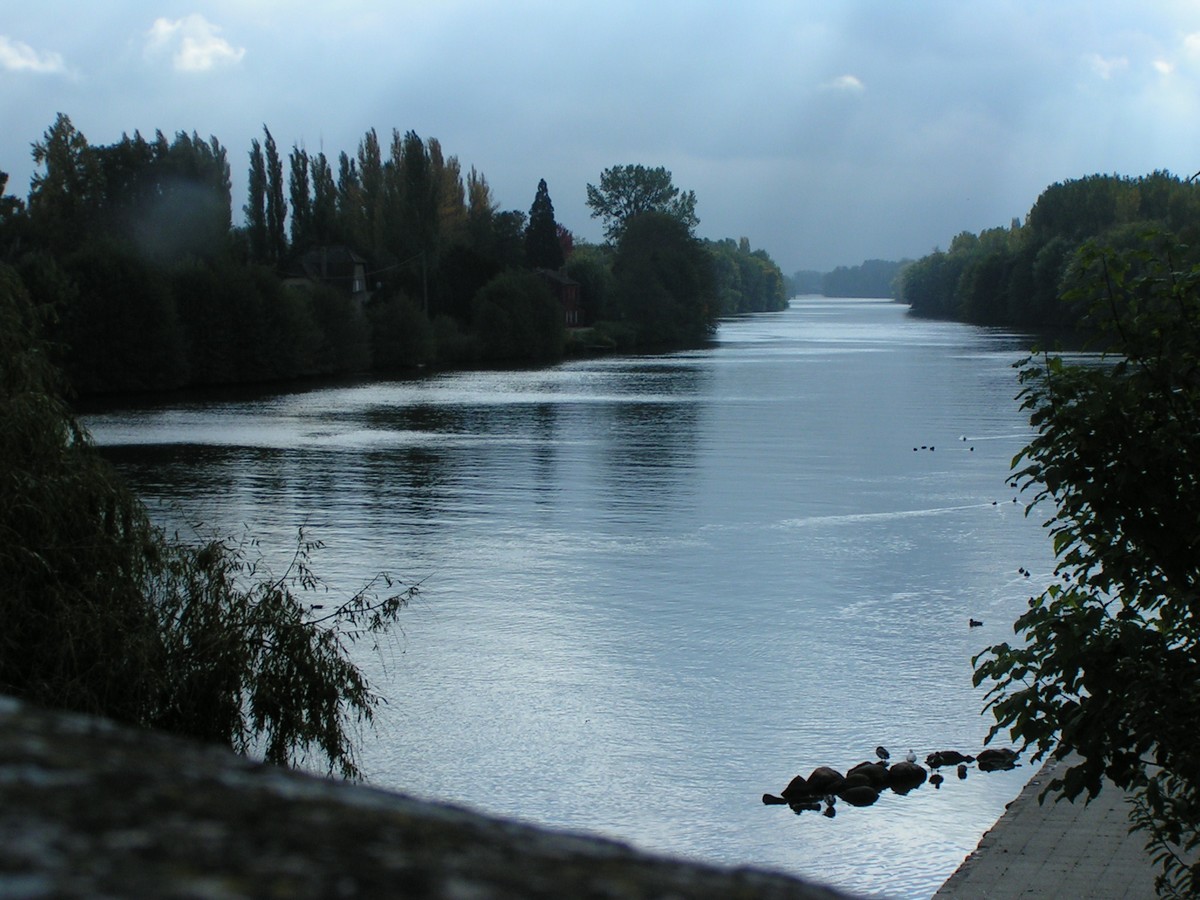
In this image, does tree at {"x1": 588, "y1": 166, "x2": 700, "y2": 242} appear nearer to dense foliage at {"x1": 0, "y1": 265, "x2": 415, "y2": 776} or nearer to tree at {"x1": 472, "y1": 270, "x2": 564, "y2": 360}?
tree at {"x1": 472, "y1": 270, "x2": 564, "y2": 360}

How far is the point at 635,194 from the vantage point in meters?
174

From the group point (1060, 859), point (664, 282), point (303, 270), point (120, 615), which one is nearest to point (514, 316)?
point (303, 270)

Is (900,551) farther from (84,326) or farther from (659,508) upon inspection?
(84,326)

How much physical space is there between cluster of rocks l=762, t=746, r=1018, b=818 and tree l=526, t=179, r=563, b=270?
12278 centimetres

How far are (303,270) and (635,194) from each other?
67.8 metres

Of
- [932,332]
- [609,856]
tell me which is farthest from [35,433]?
[932,332]

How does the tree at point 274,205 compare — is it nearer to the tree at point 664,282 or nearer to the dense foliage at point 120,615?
the tree at point 664,282

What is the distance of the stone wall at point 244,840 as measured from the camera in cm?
113

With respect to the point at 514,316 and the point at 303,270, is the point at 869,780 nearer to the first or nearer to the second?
the point at 514,316

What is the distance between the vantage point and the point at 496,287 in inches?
4181

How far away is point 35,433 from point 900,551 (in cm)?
2085

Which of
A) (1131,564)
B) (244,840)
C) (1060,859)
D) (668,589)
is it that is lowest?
(668,589)

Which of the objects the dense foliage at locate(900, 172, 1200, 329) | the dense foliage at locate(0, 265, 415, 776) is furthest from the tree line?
the dense foliage at locate(0, 265, 415, 776)

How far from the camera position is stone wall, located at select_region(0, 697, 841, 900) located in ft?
3.71
